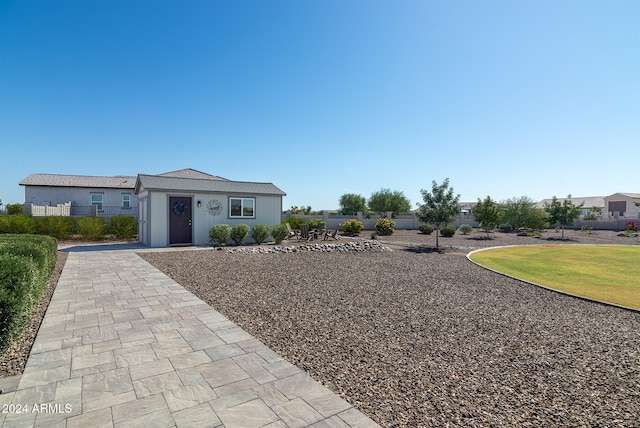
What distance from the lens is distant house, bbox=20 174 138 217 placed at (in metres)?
23.3

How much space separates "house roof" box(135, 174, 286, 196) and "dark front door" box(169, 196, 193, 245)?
0.64 meters

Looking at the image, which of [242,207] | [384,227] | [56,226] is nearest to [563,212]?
[384,227]

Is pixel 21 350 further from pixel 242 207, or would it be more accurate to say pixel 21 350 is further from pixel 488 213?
pixel 488 213

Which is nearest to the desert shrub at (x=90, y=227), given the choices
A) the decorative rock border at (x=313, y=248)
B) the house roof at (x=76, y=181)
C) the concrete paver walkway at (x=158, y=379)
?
the decorative rock border at (x=313, y=248)

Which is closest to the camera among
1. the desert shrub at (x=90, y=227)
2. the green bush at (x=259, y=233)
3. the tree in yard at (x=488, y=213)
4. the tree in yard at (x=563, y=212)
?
the green bush at (x=259, y=233)

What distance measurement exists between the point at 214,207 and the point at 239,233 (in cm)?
192

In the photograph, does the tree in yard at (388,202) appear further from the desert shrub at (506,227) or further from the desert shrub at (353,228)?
the desert shrub at (353,228)

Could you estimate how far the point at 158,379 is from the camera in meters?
2.79

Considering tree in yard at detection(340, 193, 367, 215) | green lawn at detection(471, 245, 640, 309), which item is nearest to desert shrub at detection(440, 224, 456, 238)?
green lawn at detection(471, 245, 640, 309)

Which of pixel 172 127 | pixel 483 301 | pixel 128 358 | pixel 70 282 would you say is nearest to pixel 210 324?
pixel 128 358

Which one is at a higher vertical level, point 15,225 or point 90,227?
point 15,225

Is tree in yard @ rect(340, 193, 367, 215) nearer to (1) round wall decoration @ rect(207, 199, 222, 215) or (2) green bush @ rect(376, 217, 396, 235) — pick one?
(2) green bush @ rect(376, 217, 396, 235)

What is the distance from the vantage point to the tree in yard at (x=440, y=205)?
1623cm

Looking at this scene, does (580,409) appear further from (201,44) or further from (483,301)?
(201,44)
